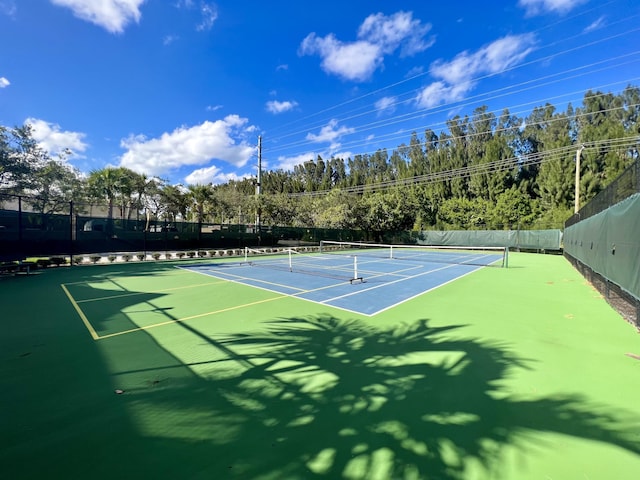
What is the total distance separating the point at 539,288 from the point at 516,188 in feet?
112

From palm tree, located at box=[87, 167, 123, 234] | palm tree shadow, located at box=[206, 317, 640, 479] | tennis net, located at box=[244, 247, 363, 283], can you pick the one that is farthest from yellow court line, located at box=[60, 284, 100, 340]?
palm tree, located at box=[87, 167, 123, 234]

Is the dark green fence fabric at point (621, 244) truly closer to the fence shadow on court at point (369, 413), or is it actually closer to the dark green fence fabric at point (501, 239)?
the fence shadow on court at point (369, 413)

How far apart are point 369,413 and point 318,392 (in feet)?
2.05

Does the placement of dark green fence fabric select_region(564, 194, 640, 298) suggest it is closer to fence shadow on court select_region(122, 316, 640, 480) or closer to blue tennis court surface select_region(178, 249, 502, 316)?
fence shadow on court select_region(122, 316, 640, 480)

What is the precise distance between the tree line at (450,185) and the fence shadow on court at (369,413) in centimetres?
1658

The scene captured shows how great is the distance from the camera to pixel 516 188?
37375 mm

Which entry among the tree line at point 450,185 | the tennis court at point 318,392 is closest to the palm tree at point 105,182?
the tree line at point 450,185

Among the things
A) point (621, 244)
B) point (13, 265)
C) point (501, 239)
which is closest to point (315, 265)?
point (621, 244)

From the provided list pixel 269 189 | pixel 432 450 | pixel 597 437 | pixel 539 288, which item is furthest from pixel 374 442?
pixel 269 189

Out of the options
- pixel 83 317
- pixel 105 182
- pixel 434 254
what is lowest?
pixel 83 317

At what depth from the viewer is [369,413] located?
2822mm

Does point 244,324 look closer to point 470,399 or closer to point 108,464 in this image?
point 108,464

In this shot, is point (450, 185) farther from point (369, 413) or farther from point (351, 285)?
point (369, 413)

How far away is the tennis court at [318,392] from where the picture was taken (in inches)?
87.8
